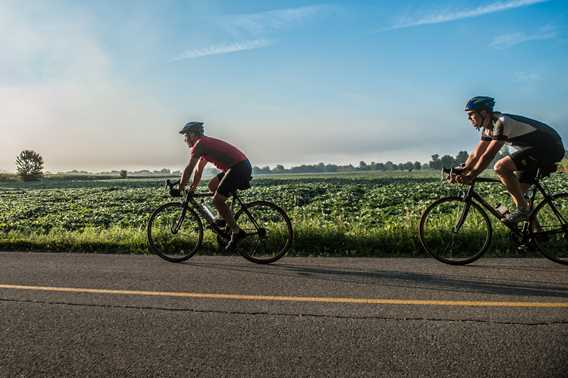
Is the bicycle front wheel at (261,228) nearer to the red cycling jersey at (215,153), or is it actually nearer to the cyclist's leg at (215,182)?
the cyclist's leg at (215,182)

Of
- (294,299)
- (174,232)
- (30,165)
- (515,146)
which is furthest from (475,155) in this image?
(30,165)

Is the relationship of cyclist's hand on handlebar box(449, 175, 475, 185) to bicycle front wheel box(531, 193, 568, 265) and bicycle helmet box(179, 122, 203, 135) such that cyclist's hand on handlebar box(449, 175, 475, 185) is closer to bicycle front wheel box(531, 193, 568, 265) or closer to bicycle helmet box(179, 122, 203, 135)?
bicycle front wheel box(531, 193, 568, 265)

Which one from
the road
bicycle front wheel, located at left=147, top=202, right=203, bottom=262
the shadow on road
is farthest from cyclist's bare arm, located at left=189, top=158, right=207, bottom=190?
the road

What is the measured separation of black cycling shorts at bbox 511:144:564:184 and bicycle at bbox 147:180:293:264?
133 inches

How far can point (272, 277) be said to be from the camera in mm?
5695

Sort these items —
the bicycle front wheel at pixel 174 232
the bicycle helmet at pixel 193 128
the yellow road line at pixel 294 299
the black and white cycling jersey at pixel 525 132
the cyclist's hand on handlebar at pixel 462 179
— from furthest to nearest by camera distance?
the bicycle front wheel at pixel 174 232
the bicycle helmet at pixel 193 128
the cyclist's hand on handlebar at pixel 462 179
the black and white cycling jersey at pixel 525 132
the yellow road line at pixel 294 299

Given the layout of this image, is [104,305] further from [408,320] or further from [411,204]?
[411,204]

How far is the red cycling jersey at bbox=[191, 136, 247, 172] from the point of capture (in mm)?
6797

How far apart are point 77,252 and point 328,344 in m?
6.65

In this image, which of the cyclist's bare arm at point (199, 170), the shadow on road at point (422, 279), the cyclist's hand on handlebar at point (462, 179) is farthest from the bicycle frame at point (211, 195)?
the cyclist's hand on handlebar at point (462, 179)

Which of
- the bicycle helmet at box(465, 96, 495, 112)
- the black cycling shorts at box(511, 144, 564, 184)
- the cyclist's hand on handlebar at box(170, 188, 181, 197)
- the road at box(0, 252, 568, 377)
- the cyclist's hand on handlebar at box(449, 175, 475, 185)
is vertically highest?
the bicycle helmet at box(465, 96, 495, 112)

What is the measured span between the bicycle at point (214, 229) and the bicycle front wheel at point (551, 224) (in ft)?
11.5

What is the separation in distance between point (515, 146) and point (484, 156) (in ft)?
1.58

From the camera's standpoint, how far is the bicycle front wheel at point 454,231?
6456 millimetres
